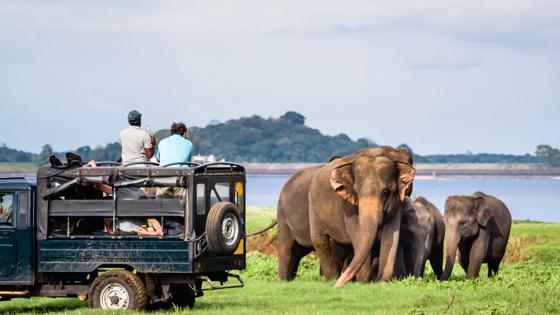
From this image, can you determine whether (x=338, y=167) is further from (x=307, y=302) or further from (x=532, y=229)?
(x=532, y=229)

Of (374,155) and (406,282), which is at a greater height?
(374,155)

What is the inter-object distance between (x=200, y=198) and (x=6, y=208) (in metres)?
3.21

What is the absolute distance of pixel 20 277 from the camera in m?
22.3

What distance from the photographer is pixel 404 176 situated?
1101 inches

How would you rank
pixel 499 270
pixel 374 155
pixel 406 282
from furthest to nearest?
A: 1. pixel 499 270
2. pixel 374 155
3. pixel 406 282

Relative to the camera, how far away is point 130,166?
22.6m

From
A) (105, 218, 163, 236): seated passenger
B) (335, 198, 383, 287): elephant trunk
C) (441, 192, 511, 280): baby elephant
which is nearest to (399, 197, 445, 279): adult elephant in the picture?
(335, 198, 383, 287): elephant trunk

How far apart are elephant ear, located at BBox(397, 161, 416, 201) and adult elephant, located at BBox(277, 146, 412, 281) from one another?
115 inches

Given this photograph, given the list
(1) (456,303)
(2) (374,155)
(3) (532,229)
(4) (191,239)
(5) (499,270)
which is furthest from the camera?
(3) (532,229)

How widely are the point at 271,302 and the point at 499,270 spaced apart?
15.3 m

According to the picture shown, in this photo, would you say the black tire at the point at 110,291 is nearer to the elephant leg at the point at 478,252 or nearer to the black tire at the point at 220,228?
the black tire at the point at 220,228

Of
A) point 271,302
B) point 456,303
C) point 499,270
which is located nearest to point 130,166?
point 271,302

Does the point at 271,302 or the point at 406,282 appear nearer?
the point at 271,302

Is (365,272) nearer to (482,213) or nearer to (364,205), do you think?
(364,205)
